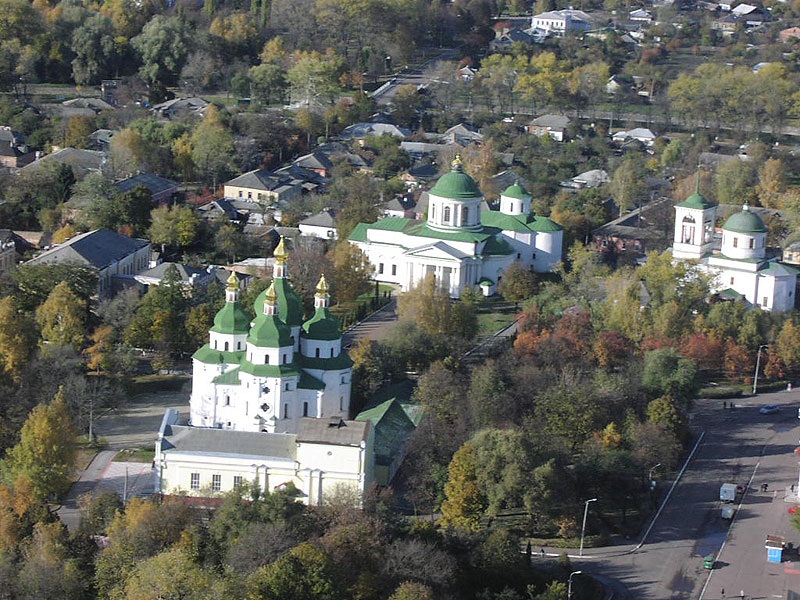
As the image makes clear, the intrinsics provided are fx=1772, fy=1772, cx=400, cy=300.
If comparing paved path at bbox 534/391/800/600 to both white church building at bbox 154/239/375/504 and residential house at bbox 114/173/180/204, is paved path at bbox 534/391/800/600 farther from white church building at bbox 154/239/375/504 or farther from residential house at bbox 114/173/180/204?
residential house at bbox 114/173/180/204

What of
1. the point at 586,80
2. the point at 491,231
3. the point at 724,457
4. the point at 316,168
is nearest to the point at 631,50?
the point at 586,80

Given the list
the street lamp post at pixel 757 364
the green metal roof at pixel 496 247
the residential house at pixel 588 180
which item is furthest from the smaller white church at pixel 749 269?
the residential house at pixel 588 180

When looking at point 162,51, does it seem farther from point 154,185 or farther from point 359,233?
point 359,233

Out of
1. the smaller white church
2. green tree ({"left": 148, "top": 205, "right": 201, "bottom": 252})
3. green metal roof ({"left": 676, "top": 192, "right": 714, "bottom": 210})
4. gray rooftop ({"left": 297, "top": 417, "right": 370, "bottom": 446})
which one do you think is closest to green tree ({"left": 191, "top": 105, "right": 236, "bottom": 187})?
green tree ({"left": 148, "top": 205, "right": 201, "bottom": 252})

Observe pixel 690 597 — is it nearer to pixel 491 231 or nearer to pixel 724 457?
pixel 724 457

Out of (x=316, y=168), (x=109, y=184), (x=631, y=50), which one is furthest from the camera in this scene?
(x=631, y=50)

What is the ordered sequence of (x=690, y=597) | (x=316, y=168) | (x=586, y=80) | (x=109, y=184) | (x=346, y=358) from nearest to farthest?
(x=690, y=597), (x=346, y=358), (x=109, y=184), (x=316, y=168), (x=586, y=80)

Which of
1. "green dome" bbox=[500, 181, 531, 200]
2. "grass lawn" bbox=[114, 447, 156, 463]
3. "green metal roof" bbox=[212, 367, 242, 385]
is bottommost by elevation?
"grass lawn" bbox=[114, 447, 156, 463]
